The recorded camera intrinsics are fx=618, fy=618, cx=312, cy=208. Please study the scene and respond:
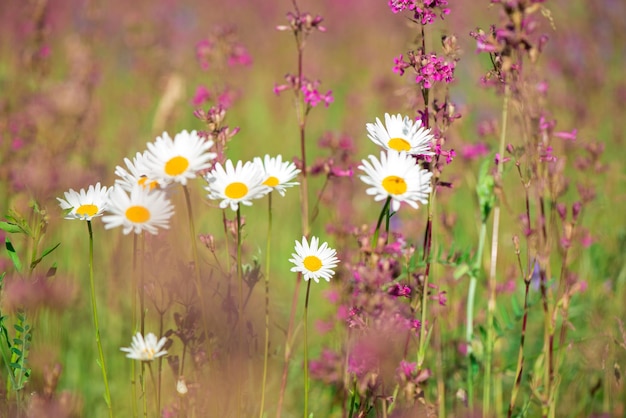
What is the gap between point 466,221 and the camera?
12.3 ft

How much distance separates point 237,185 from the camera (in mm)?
1409

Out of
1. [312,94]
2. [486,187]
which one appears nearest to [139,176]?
[312,94]

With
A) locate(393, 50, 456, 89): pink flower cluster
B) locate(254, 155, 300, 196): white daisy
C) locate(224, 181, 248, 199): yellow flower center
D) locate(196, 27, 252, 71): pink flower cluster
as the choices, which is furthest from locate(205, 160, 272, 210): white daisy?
locate(196, 27, 252, 71): pink flower cluster

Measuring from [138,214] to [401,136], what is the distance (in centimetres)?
66

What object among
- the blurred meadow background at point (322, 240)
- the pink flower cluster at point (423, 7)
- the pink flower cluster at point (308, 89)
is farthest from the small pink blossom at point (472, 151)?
the pink flower cluster at point (423, 7)

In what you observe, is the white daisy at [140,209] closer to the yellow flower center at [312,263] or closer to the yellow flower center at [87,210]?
the yellow flower center at [87,210]

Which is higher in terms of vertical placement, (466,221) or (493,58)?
(466,221)

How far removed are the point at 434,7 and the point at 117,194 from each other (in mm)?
907

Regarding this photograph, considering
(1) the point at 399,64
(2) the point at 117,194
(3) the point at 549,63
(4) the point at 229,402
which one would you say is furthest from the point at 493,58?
(3) the point at 549,63

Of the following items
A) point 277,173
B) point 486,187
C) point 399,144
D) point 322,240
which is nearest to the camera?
point 399,144

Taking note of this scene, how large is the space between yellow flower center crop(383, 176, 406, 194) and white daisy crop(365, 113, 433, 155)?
11 centimetres

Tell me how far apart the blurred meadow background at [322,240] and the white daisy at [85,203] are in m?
0.14

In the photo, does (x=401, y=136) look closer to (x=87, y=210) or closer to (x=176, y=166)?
(x=176, y=166)

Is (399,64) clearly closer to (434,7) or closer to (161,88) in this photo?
(434,7)
